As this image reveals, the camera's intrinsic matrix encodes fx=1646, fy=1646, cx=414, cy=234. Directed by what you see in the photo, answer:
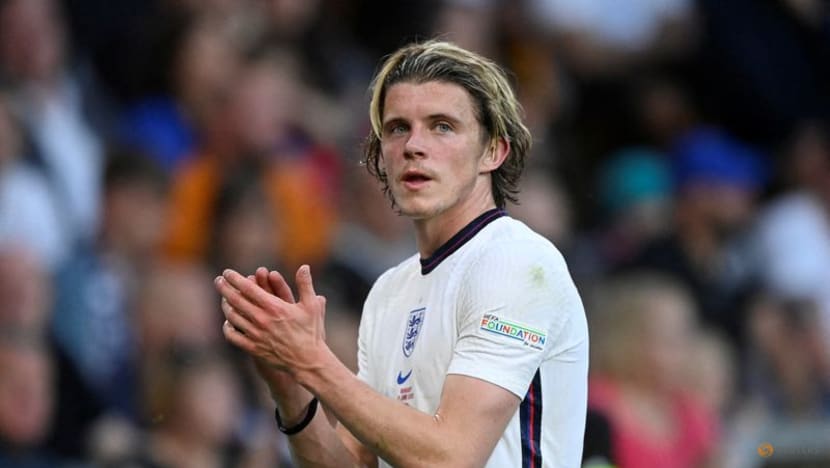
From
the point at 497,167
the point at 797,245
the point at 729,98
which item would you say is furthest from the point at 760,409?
the point at 497,167

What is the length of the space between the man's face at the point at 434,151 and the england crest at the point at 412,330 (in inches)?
10.9

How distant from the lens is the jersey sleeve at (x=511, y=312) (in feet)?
14.3

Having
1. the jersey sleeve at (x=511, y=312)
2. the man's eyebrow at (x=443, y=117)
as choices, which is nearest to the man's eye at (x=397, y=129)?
the man's eyebrow at (x=443, y=117)

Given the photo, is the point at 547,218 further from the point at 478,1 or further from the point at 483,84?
the point at 483,84

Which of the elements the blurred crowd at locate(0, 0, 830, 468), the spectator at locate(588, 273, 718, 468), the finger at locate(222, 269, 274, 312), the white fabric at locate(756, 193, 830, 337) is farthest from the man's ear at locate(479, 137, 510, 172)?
the white fabric at locate(756, 193, 830, 337)

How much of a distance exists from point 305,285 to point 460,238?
0.61 meters

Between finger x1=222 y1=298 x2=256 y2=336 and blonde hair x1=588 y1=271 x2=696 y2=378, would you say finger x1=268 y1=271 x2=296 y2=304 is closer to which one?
finger x1=222 y1=298 x2=256 y2=336

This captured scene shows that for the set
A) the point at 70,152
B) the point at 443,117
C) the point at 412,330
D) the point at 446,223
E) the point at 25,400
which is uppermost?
the point at 70,152

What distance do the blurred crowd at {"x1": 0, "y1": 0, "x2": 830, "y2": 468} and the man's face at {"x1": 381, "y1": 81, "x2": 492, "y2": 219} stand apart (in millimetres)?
2068

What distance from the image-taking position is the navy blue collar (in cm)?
470

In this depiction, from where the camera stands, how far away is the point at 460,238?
15.4ft

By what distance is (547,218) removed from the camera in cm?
1023

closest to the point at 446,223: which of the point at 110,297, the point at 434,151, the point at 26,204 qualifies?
the point at 434,151

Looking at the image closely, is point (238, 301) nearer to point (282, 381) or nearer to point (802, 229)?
point (282, 381)
